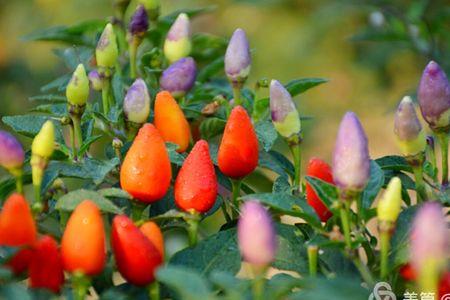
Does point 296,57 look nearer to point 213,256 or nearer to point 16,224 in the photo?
point 213,256

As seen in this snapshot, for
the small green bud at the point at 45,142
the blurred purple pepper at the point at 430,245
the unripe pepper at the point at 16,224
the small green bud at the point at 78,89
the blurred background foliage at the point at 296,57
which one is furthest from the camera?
the blurred background foliage at the point at 296,57

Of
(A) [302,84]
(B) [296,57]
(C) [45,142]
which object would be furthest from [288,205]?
(B) [296,57]

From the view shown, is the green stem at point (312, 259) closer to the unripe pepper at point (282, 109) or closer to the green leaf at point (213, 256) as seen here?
the green leaf at point (213, 256)

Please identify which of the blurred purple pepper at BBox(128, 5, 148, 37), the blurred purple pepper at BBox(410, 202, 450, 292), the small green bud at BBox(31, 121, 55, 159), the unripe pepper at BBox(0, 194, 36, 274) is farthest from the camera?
the blurred purple pepper at BBox(128, 5, 148, 37)

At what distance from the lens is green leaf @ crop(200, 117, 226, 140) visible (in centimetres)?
120

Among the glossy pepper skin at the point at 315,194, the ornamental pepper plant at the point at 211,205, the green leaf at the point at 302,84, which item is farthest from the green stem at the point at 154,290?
the green leaf at the point at 302,84

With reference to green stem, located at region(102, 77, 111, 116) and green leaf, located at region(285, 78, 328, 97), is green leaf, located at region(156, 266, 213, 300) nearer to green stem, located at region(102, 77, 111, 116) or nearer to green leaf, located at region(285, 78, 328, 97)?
green stem, located at region(102, 77, 111, 116)

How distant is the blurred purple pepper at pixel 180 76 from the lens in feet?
4.05

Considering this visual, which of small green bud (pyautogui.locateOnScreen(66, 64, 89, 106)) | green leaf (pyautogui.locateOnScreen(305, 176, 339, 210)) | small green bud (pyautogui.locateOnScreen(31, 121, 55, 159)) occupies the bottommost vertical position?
green leaf (pyautogui.locateOnScreen(305, 176, 339, 210))

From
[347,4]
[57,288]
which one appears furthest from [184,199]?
[347,4]

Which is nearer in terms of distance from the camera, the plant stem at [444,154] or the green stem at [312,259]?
the green stem at [312,259]

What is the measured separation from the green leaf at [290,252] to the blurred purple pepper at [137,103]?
0.23 meters

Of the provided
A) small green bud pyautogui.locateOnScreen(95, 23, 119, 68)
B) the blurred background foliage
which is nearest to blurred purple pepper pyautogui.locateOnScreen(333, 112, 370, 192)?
small green bud pyautogui.locateOnScreen(95, 23, 119, 68)

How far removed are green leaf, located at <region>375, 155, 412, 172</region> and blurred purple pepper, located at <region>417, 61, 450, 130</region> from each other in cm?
5
